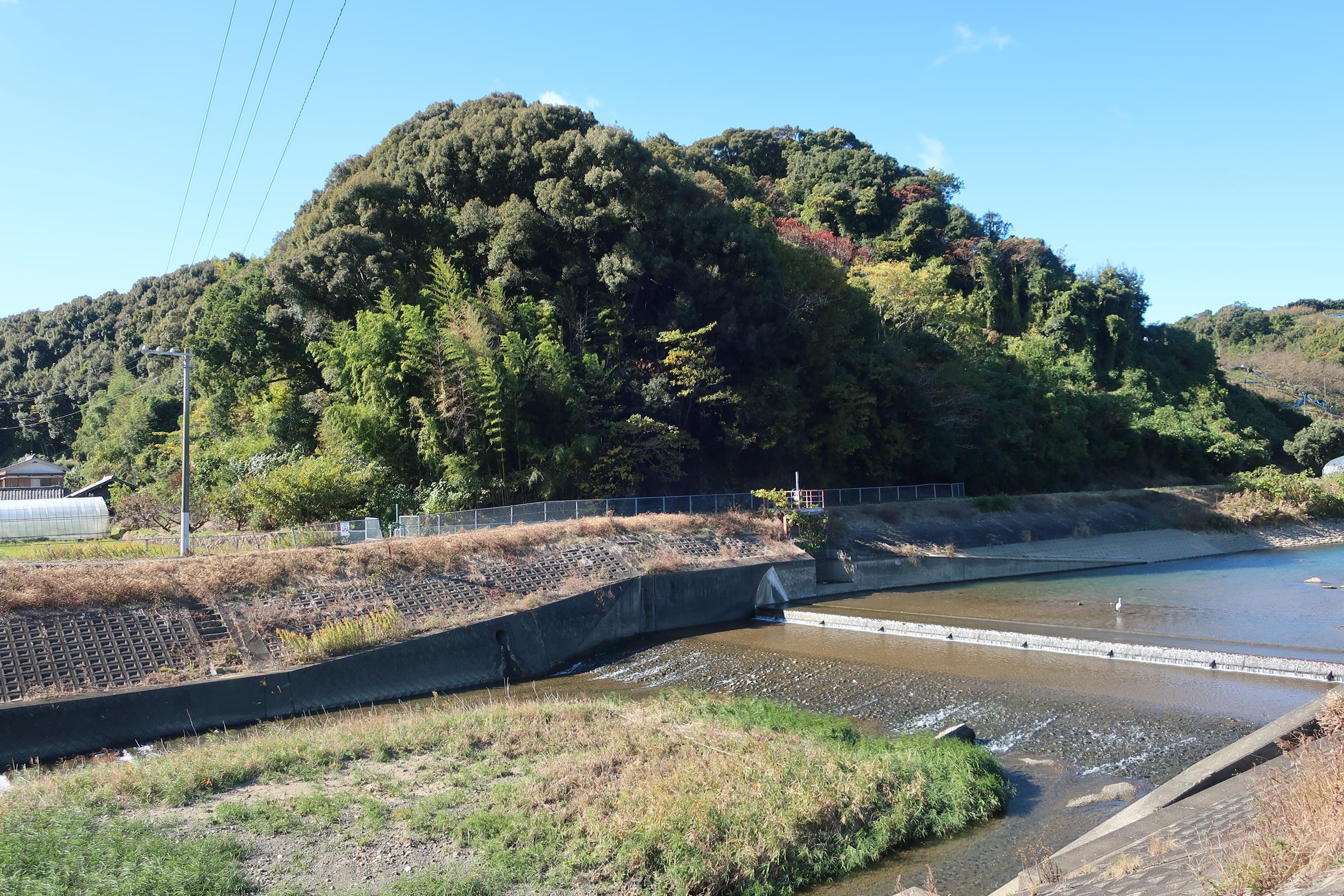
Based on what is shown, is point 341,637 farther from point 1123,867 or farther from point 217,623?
point 1123,867

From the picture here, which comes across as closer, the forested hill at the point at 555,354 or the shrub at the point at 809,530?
the forested hill at the point at 555,354

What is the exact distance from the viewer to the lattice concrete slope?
47.1 feet

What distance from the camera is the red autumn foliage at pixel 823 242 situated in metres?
46.9

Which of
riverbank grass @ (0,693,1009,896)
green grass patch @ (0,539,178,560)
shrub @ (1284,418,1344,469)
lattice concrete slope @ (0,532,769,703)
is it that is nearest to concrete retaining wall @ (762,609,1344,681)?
lattice concrete slope @ (0,532,769,703)

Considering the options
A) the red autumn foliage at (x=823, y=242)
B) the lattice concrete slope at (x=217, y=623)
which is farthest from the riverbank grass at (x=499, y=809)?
the red autumn foliage at (x=823, y=242)

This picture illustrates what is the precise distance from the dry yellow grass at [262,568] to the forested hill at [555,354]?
5000 millimetres

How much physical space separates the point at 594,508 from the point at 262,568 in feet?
36.4

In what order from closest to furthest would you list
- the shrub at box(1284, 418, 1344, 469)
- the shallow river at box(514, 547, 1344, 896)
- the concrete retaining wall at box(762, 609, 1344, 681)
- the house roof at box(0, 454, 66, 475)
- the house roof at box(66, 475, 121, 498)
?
the shallow river at box(514, 547, 1344, 896)
the concrete retaining wall at box(762, 609, 1344, 681)
the house roof at box(66, 475, 121, 498)
the house roof at box(0, 454, 66, 475)
the shrub at box(1284, 418, 1344, 469)

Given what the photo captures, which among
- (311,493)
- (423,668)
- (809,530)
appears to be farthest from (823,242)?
(423,668)

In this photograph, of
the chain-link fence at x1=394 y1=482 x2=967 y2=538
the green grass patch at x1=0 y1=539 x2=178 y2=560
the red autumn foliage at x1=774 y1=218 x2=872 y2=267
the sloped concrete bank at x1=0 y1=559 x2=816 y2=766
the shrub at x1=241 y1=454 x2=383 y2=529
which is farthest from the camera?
the red autumn foliage at x1=774 y1=218 x2=872 y2=267

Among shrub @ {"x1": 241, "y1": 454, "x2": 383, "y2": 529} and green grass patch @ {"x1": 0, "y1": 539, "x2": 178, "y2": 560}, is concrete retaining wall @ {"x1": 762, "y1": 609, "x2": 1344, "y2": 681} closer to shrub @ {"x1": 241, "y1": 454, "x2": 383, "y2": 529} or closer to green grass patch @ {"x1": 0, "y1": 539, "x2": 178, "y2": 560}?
shrub @ {"x1": 241, "y1": 454, "x2": 383, "y2": 529}

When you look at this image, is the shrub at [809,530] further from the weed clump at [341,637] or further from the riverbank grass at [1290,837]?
the riverbank grass at [1290,837]

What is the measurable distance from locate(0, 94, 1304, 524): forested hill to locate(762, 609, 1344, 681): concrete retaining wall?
36.2ft

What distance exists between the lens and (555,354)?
2931 cm
